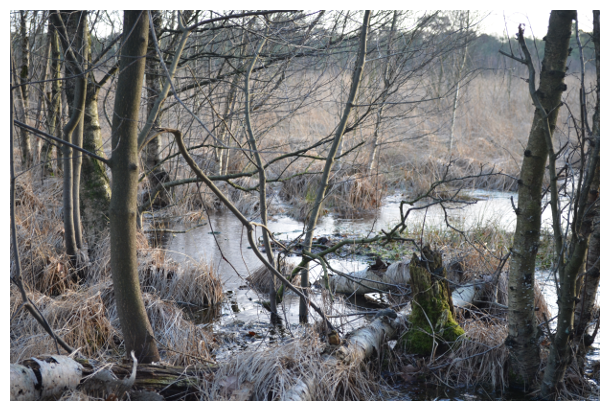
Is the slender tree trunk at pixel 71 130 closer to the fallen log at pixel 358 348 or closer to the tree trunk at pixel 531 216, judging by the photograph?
the fallen log at pixel 358 348

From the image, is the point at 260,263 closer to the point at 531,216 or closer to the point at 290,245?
the point at 290,245

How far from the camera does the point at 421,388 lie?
306 centimetres

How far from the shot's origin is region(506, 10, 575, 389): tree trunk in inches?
95.0

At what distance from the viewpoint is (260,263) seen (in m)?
5.57

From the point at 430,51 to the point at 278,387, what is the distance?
11.4 feet

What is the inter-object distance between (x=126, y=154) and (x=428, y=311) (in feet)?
7.58

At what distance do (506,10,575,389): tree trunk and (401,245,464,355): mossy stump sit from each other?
58 cm

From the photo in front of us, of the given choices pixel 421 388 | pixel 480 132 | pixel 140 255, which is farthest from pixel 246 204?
pixel 480 132

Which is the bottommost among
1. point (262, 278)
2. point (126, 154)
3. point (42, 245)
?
point (262, 278)

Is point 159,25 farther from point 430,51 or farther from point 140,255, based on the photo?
point 430,51

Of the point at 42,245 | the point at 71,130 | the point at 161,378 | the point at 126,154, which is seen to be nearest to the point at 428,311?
the point at 161,378

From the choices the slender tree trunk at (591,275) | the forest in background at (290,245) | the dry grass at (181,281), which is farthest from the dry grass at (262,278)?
the slender tree trunk at (591,275)

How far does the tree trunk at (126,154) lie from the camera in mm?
2518

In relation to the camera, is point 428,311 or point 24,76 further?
point 24,76
